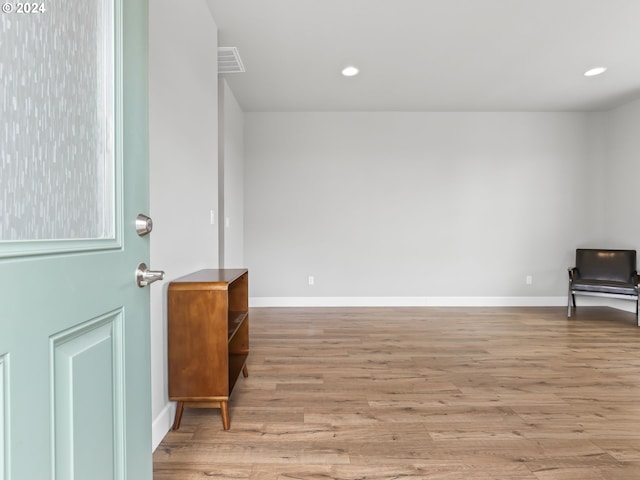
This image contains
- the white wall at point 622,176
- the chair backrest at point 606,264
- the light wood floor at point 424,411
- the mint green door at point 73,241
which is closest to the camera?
the mint green door at point 73,241

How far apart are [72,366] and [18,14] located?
0.62 m

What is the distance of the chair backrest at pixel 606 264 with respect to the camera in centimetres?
416

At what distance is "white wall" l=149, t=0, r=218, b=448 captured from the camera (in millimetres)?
1618

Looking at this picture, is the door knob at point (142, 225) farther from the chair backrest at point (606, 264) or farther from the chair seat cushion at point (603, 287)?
the chair backrest at point (606, 264)

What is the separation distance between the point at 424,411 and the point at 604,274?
12.4ft

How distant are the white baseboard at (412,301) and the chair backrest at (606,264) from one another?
1.82 ft

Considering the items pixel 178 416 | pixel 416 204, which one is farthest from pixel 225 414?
pixel 416 204

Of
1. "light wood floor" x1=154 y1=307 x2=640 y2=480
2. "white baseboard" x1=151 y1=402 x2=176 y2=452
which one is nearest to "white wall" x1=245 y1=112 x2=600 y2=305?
"light wood floor" x1=154 y1=307 x2=640 y2=480

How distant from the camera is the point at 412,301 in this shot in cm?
471

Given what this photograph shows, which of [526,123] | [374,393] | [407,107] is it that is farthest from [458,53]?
[374,393]

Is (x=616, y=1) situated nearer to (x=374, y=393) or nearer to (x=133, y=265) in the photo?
(x=374, y=393)

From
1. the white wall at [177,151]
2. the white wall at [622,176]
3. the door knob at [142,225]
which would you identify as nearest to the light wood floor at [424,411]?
the white wall at [177,151]

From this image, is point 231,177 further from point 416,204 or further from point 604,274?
point 604,274

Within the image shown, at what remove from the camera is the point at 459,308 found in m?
4.60
